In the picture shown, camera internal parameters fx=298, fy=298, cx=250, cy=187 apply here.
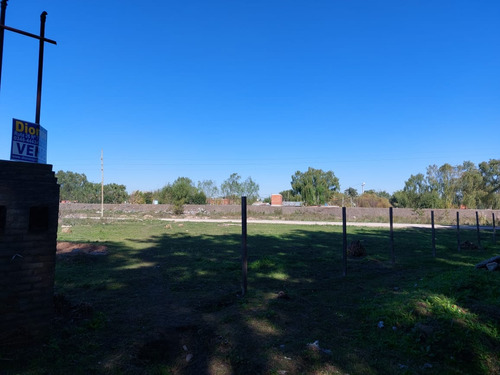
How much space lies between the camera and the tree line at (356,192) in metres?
48.1

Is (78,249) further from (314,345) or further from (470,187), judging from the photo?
(470,187)

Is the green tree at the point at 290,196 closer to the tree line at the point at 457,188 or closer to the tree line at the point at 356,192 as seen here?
the tree line at the point at 356,192

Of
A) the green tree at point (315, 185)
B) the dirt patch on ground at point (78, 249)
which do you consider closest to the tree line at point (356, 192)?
the green tree at point (315, 185)

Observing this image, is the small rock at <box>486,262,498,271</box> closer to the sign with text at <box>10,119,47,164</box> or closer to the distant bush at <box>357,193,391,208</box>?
the sign with text at <box>10,119,47,164</box>

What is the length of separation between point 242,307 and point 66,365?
8.73 ft

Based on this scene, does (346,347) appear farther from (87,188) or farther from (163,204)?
(87,188)

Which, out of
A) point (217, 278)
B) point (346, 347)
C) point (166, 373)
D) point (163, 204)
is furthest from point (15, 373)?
point (163, 204)

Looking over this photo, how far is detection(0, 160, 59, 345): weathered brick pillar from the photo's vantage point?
3.49 m

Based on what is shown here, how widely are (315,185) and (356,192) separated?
2632cm

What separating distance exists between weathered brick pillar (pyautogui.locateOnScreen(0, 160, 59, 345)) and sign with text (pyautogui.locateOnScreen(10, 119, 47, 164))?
0.50 metres

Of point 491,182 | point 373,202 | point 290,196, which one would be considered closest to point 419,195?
point 373,202

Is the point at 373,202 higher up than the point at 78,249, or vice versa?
the point at 373,202

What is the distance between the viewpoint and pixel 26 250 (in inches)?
142

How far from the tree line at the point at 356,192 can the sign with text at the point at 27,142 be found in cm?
4198
